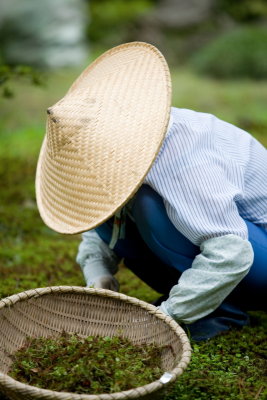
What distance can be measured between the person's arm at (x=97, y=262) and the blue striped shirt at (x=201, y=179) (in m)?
0.55

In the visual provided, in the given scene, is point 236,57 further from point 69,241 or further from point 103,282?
point 103,282

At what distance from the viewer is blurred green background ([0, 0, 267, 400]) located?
8.94ft

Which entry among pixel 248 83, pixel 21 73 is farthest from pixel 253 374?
pixel 248 83

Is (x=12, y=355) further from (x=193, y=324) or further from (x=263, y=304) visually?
(x=263, y=304)

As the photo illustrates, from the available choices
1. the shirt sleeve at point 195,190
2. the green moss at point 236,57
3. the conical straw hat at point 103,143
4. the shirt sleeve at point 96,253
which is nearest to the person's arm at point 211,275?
the shirt sleeve at point 195,190

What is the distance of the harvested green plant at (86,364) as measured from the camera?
2150 mm

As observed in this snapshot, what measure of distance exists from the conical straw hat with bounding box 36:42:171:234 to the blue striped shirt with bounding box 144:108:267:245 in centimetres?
16

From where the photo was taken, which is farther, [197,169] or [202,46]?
[202,46]

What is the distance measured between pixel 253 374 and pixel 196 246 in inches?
20.2

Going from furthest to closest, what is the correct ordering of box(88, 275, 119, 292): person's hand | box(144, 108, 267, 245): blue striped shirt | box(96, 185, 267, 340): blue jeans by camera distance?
1. box(88, 275, 119, 292): person's hand
2. box(96, 185, 267, 340): blue jeans
3. box(144, 108, 267, 245): blue striped shirt

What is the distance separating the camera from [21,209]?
4648 millimetres

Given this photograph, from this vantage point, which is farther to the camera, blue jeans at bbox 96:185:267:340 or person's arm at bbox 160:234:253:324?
blue jeans at bbox 96:185:267:340

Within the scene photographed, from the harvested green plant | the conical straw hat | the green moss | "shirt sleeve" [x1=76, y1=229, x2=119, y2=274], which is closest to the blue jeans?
"shirt sleeve" [x1=76, y1=229, x2=119, y2=274]

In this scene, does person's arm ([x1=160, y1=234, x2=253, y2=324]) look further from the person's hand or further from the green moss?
the green moss
